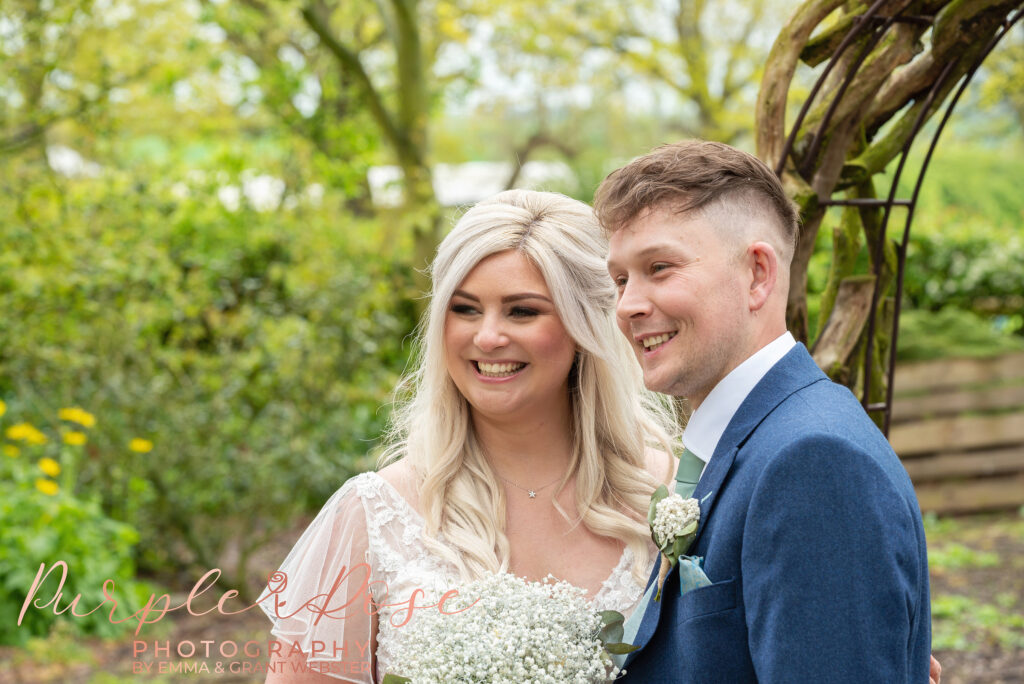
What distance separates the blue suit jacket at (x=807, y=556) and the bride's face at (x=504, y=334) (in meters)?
0.91

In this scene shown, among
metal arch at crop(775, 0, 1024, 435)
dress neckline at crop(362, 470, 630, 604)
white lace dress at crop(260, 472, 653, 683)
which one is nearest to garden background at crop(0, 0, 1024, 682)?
dress neckline at crop(362, 470, 630, 604)

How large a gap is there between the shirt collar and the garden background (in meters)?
2.03

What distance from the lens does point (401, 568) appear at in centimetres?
253

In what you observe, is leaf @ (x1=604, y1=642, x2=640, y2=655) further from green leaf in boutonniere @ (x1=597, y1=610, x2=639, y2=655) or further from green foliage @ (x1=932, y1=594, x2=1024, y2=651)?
green foliage @ (x1=932, y1=594, x2=1024, y2=651)

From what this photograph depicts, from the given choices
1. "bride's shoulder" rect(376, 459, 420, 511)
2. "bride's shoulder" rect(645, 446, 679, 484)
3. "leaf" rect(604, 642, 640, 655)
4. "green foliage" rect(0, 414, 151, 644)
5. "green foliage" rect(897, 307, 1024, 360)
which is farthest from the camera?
"green foliage" rect(897, 307, 1024, 360)

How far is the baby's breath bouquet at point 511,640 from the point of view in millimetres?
1949

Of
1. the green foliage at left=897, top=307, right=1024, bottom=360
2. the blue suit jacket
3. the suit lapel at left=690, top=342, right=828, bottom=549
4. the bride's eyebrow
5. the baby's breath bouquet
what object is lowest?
the baby's breath bouquet

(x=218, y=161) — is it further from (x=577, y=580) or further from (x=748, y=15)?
(x=748, y=15)

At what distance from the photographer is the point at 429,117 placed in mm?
8828

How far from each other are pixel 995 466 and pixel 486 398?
622cm

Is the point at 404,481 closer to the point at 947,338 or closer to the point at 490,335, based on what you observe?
the point at 490,335

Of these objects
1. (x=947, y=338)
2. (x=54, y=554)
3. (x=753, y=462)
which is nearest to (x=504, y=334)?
(x=753, y=462)

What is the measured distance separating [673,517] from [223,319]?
579 cm

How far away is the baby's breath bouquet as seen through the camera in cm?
195
